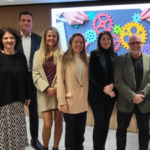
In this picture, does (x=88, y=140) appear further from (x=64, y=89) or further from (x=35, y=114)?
(x=64, y=89)

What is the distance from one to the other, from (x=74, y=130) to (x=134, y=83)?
777mm

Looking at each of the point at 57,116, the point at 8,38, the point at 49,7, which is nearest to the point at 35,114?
the point at 57,116

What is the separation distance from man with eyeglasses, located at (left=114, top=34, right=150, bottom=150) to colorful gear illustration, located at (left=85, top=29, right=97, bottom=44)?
112 centimetres

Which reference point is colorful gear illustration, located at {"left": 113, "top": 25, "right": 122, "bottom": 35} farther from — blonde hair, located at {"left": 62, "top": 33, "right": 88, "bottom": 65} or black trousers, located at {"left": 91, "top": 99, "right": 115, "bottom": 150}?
black trousers, located at {"left": 91, "top": 99, "right": 115, "bottom": 150}

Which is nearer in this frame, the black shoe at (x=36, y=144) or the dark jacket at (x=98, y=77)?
the dark jacket at (x=98, y=77)

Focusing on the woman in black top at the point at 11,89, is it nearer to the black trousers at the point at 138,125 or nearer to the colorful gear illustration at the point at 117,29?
the black trousers at the point at 138,125

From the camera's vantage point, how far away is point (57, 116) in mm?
2141

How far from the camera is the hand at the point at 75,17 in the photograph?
120 inches

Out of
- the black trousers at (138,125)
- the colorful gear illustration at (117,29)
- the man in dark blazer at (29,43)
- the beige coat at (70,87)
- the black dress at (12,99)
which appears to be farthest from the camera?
the colorful gear illustration at (117,29)

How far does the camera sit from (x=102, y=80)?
6.42 ft

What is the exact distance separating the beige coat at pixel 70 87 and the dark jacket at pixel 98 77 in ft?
0.41

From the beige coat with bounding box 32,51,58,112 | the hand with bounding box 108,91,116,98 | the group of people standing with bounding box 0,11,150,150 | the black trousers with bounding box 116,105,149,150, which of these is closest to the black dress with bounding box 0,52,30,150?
the group of people standing with bounding box 0,11,150,150

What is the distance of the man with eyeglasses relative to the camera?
191 centimetres

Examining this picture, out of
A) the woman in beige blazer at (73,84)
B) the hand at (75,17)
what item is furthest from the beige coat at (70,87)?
the hand at (75,17)
